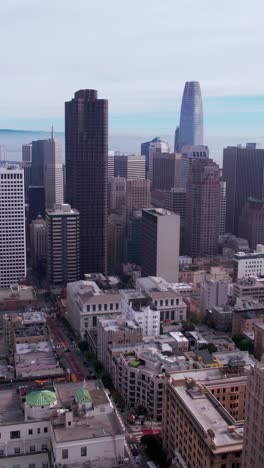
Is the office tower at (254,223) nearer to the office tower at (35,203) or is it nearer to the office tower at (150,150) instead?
A: the office tower at (35,203)

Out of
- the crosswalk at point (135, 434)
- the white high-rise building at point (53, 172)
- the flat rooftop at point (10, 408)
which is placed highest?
the white high-rise building at point (53, 172)

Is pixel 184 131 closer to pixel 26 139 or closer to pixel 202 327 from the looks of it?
pixel 26 139

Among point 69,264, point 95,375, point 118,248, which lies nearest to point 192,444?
point 95,375

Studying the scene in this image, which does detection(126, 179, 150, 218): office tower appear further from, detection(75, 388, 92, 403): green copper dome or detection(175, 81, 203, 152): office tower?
detection(75, 388, 92, 403): green copper dome

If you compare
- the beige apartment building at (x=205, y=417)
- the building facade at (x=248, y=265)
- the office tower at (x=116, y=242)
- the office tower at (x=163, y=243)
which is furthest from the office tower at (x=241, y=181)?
the beige apartment building at (x=205, y=417)

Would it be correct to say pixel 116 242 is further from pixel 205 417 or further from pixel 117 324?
pixel 205 417

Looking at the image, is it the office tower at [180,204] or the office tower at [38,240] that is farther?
the office tower at [180,204]
